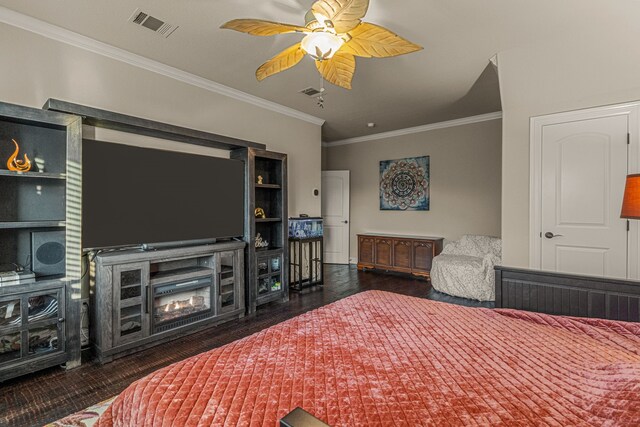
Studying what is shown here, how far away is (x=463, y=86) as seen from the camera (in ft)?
12.9

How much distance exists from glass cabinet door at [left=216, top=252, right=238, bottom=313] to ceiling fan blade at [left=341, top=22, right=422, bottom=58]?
2.39 m

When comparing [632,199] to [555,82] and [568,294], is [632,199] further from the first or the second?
[555,82]

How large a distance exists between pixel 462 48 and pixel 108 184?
3.40 meters

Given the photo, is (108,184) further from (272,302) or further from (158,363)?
(272,302)

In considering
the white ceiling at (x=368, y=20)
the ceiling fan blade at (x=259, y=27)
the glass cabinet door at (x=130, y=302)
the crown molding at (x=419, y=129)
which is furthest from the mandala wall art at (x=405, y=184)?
the glass cabinet door at (x=130, y=302)

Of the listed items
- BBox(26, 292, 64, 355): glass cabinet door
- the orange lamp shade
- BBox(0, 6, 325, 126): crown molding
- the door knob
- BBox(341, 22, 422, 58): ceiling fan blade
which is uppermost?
BBox(0, 6, 325, 126): crown molding

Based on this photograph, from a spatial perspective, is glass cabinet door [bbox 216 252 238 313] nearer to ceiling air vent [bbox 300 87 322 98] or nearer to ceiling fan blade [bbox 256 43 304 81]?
ceiling fan blade [bbox 256 43 304 81]

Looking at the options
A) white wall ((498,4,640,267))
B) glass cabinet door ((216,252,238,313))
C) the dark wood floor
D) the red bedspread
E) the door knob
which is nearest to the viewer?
the red bedspread

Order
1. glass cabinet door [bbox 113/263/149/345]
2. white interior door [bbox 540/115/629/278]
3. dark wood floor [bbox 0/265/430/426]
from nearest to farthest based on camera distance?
dark wood floor [bbox 0/265/430/426], glass cabinet door [bbox 113/263/149/345], white interior door [bbox 540/115/629/278]

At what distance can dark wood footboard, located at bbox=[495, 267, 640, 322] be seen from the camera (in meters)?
1.83

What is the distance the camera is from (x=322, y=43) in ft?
6.24

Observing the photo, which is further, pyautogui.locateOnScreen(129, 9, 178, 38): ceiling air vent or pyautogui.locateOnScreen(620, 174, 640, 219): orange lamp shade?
pyautogui.locateOnScreen(129, 9, 178, 38): ceiling air vent

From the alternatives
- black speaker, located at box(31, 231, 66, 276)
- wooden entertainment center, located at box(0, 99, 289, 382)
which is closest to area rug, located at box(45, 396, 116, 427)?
wooden entertainment center, located at box(0, 99, 289, 382)

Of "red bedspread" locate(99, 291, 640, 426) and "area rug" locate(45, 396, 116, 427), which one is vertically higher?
"red bedspread" locate(99, 291, 640, 426)
